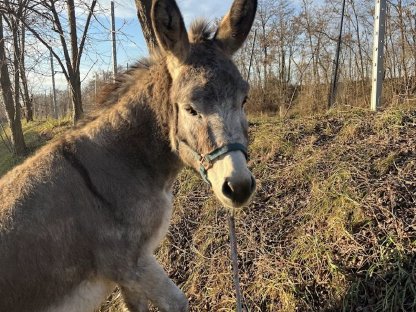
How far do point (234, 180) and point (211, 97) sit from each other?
22.0 inches

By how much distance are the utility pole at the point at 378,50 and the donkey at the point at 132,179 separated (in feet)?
13.4

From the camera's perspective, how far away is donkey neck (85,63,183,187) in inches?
118

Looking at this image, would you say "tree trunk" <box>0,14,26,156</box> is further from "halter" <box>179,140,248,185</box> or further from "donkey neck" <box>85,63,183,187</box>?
"halter" <box>179,140,248,185</box>

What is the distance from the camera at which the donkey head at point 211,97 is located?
2350 millimetres

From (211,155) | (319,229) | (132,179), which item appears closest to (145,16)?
(132,179)

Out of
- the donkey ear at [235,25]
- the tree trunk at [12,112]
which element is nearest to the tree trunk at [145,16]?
the donkey ear at [235,25]

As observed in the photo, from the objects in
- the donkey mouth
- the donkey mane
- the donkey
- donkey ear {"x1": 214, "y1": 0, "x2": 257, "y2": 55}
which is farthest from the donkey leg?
donkey ear {"x1": 214, "y1": 0, "x2": 257, "y2": 55}

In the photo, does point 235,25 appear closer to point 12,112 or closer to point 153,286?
point 153,286

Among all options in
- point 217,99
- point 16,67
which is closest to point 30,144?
point 16,67

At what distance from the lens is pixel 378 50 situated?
21.4 feet

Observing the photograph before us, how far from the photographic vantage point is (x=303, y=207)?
14.7 feet

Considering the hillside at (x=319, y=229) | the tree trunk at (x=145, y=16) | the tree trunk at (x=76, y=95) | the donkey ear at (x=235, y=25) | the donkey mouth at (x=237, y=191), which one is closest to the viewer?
the donkey mouth at (x=237, y=191)

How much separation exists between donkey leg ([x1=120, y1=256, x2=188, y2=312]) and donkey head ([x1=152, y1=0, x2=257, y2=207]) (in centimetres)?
73

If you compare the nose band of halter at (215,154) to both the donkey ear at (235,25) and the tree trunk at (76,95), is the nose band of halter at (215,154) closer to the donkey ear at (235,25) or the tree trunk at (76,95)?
the donkey ear at (235,25)
